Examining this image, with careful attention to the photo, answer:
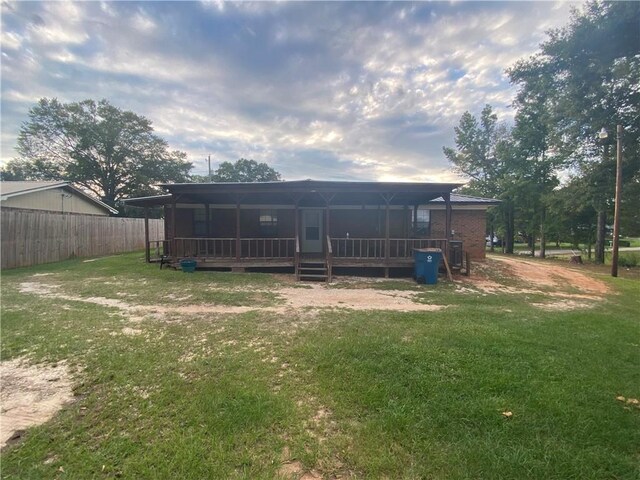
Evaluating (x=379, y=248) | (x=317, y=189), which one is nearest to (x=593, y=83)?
(x=379, y=248)

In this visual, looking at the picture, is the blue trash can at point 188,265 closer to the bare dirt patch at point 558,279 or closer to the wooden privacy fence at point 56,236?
the wooden privacy fence at point 56,236

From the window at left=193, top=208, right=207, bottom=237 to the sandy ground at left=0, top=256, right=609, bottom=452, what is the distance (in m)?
5.43

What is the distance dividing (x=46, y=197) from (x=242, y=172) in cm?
3086

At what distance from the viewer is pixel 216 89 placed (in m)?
12.7

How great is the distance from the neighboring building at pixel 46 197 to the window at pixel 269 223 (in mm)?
12073

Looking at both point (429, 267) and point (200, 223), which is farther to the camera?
point (200, 223)

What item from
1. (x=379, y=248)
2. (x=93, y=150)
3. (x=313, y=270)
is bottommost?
(x=313, y=270)

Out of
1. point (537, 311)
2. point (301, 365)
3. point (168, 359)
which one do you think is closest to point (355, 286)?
point (537, 311)

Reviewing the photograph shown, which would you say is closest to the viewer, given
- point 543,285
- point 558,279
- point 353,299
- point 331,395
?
point 331,395

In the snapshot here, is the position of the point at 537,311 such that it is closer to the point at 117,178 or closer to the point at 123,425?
the point at 123,425

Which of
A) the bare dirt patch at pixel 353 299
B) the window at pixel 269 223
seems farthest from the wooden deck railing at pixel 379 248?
the bare dirt patch at pixel 353 299

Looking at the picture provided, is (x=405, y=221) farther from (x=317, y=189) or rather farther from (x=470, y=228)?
(x=317, y=189)

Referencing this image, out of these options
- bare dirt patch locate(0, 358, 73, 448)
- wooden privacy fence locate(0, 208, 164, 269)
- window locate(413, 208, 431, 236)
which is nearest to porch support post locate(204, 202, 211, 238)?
wooden privacy fence locate(0, 208, 164, 269)

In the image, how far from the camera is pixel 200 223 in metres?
13.6
